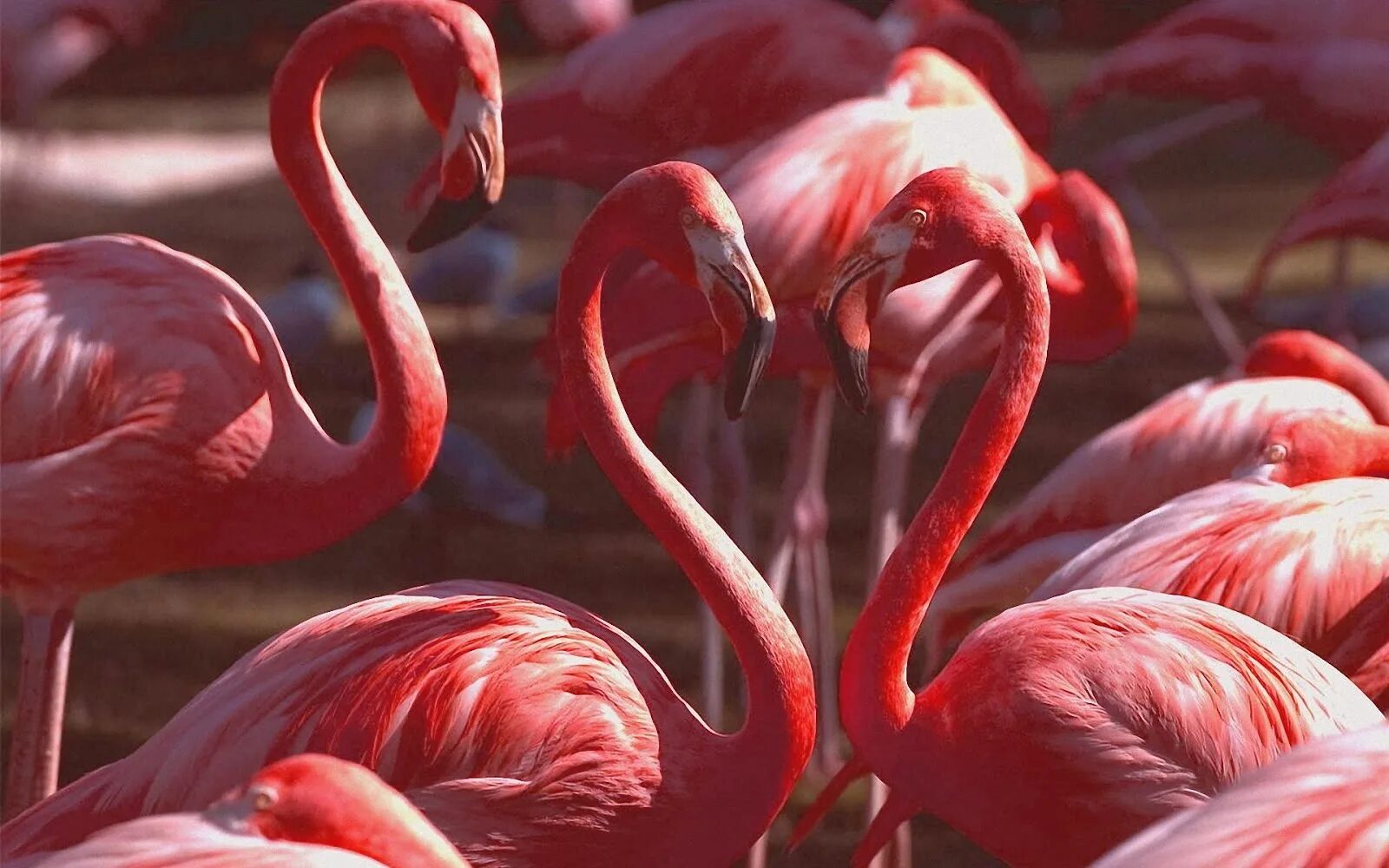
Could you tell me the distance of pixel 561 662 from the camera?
2381 millimetres

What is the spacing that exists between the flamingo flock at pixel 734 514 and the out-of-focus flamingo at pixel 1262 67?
707 mm

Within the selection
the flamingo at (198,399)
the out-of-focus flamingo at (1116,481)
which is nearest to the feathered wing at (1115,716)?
the out-of-focus flamingo at (1116,481)

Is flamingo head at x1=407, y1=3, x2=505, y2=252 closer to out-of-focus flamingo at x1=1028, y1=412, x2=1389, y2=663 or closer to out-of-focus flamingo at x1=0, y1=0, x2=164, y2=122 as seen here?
out-of-focus flamingo at x1=1028, y1=412, x2=1389, y2=663

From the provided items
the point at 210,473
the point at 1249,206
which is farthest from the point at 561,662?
the point at 1249,206

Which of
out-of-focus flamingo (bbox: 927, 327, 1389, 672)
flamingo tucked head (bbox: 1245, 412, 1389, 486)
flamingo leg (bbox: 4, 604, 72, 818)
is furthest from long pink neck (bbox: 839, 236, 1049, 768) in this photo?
flamingo leg (bbox: 4, 604, 72, 818)

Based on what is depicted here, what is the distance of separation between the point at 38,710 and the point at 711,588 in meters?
1.17

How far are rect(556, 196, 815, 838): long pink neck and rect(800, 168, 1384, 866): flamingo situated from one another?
12 cm

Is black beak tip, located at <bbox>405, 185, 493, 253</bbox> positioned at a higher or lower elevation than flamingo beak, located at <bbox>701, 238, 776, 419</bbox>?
lower

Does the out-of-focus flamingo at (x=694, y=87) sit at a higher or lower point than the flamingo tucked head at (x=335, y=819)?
lower

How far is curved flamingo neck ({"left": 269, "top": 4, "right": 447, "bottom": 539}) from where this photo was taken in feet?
10.1

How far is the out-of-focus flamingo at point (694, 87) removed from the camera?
4.29 meters

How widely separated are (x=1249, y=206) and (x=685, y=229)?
6.77 m

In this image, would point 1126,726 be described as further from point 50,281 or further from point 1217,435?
point 50,281

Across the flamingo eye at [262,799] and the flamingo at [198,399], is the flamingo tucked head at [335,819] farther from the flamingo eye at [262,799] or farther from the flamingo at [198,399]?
the flamingo at [198,399]
